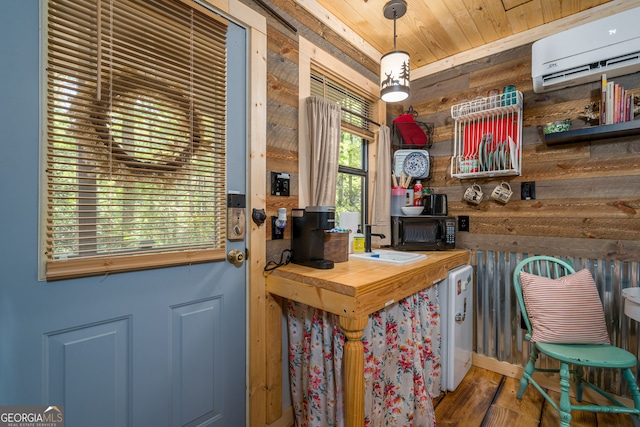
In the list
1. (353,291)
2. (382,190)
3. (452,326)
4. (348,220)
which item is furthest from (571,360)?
(382,190)

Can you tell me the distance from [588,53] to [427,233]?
158 cm

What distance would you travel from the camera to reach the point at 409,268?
1.64 m

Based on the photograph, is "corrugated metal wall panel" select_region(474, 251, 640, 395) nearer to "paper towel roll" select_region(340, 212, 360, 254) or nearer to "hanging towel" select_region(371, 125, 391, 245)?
"hanging towel" select_region(371, 125, 391, 245)

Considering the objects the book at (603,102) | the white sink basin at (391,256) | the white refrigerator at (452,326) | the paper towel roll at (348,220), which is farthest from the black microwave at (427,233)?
the book at (603,102)

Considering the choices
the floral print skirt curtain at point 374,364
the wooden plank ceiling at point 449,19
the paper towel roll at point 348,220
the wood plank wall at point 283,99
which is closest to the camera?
the floral print skirt curtain at point 374,364

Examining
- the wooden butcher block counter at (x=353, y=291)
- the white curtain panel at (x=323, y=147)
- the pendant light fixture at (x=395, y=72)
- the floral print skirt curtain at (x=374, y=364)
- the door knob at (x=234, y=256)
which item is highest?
the pendant light fixture at (x=395, y=72)

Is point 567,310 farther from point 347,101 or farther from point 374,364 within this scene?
point 347,101

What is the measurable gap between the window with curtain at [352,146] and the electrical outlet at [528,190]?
48.9 inches

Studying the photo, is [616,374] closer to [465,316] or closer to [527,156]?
[465,316]

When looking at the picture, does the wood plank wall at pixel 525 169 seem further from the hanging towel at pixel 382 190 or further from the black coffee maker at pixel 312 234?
the hanging towel at pixel 382 190

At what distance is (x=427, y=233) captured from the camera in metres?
2.39

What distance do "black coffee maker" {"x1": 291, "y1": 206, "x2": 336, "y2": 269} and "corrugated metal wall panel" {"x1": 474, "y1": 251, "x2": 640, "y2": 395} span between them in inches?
62.2

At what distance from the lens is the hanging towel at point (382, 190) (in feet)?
8.49

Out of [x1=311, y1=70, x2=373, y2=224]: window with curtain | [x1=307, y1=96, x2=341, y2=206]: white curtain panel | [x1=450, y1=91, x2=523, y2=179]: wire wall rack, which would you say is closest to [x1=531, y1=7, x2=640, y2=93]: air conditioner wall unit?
[x1=450, y1=91, x2=523, y2=179]: wire wall rack
